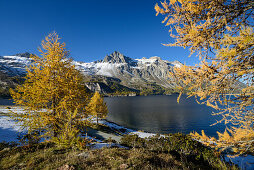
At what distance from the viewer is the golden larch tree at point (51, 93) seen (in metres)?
7.54

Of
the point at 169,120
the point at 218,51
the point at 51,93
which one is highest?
the point at 218,51

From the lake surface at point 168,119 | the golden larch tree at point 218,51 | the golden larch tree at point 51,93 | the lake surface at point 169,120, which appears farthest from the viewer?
the lake surface at point 168,119

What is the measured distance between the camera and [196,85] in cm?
407

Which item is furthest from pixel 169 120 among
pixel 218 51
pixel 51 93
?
pixel 218 51

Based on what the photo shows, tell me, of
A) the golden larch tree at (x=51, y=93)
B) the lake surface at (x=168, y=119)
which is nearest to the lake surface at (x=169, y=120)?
the lake surface at (x=168, y=119)

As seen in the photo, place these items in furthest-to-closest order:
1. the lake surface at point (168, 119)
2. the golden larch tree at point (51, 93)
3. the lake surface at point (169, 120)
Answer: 1. the lake surface at point (168, 119)
2. the lake surface at point (169, 120)
3. the golden larch tree at point (51, 93)

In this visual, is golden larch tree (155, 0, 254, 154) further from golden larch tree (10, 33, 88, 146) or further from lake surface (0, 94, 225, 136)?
lake surface (0, 94, 225, 136)

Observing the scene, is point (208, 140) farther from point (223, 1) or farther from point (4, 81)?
point (4, 81)

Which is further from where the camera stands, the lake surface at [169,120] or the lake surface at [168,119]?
the lake surface at [168,119]

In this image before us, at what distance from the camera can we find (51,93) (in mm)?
7969

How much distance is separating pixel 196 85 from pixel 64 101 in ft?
24.9

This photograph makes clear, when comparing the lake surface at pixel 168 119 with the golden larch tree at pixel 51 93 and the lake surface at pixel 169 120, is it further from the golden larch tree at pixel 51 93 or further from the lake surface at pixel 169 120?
the golden larch tree at pixel 51 93

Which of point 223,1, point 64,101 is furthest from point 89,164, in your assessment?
point 223,1

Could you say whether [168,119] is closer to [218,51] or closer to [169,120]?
[169,120]
